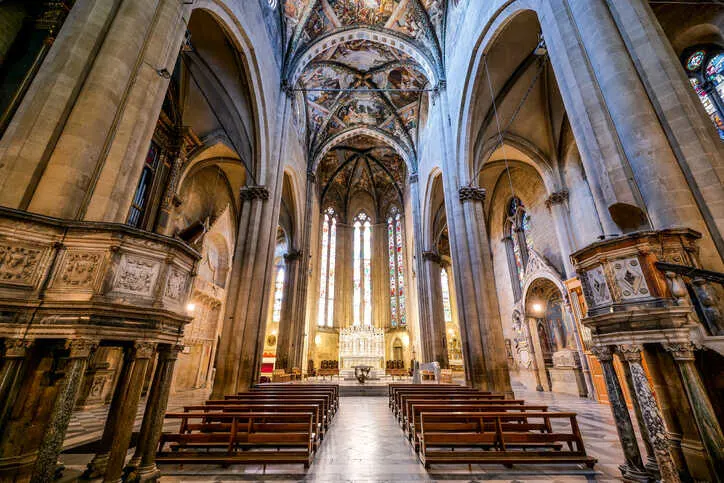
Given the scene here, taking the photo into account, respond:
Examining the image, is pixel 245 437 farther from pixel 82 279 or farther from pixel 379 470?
pixel 82 279

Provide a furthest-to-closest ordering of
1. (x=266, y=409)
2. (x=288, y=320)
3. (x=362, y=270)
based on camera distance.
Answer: (x=362, y=270), (x=288, y=320), (x=266, y=409)

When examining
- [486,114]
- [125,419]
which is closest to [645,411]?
[125,419]

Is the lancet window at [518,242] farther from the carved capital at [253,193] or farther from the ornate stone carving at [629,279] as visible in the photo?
the ornate stone carving at [629,279]

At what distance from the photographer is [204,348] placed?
14336 mm

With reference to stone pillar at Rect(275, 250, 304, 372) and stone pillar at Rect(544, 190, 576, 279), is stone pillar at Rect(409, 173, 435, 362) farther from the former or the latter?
stone pillar at Rect(275, 250, 304, 372)

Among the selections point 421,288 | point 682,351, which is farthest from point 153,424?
point 421,288

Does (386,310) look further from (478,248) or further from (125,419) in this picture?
(125,419)

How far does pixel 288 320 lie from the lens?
1630 centimetres

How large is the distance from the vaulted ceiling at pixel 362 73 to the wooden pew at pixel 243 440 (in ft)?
42.5

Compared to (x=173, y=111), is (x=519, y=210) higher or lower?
lower

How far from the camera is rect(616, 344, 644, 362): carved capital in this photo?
2795mm

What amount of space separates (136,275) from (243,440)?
250 cm

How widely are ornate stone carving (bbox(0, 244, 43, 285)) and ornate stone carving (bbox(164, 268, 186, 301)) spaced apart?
958 millimetres

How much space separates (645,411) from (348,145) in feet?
77.9
